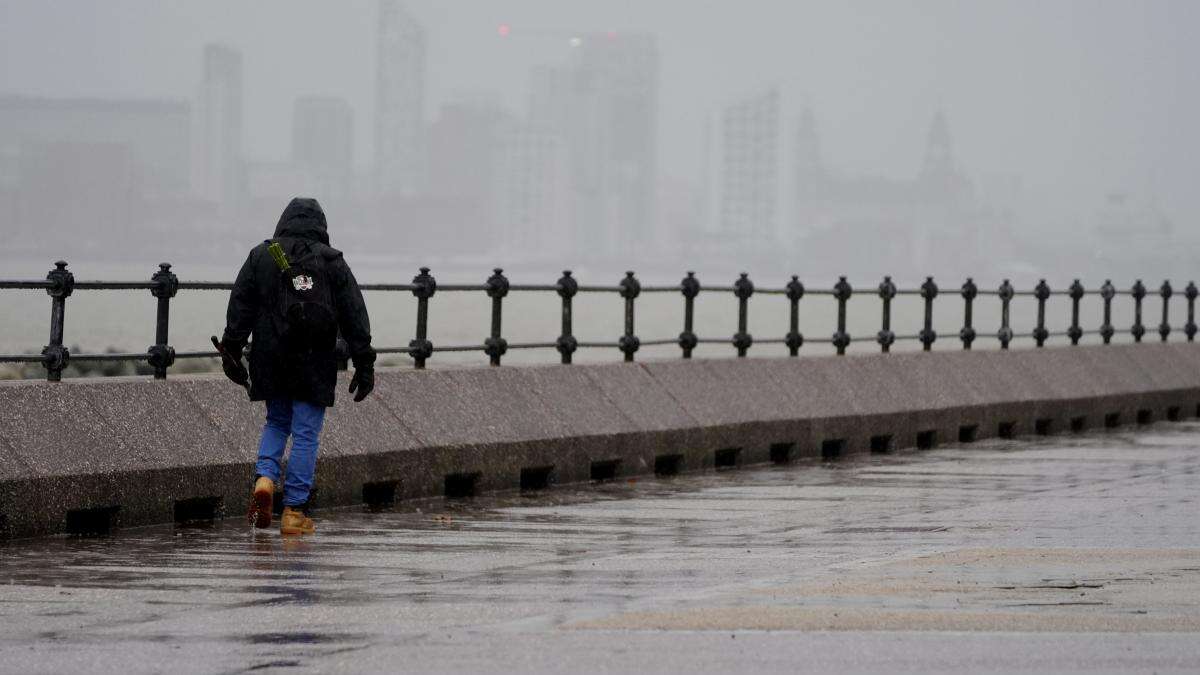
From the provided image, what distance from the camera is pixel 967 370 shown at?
23500 mm

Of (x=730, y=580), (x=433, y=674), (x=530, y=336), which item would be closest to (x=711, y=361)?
(x=730, y=580)

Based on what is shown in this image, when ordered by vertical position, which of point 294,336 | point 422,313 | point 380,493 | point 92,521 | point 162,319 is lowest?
point 92,521

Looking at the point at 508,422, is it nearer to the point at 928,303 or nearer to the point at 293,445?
the point at 293,445

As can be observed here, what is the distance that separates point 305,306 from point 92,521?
1.75 m

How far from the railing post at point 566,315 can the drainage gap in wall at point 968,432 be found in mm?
5458

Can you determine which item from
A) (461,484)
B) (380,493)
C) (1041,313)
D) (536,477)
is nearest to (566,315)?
(536,477)

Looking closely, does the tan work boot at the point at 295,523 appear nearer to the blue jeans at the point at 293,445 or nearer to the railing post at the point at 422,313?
the blue jeans at the point at 293,445

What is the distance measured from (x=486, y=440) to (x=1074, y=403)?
1128 cm

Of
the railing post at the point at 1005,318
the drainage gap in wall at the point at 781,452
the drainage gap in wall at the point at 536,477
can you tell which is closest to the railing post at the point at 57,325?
the drainage gap in wall at the point at 536,477

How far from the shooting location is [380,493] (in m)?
14.8

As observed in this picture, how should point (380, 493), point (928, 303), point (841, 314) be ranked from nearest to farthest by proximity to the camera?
1. point (380, 493)
2. point (841, 314)
3. point (928, 303)

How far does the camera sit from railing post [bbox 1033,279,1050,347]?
27.2 metres

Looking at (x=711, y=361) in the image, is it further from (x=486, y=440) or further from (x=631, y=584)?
(x=631, y=584)

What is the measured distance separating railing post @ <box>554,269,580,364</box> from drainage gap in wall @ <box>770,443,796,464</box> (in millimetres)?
2078
